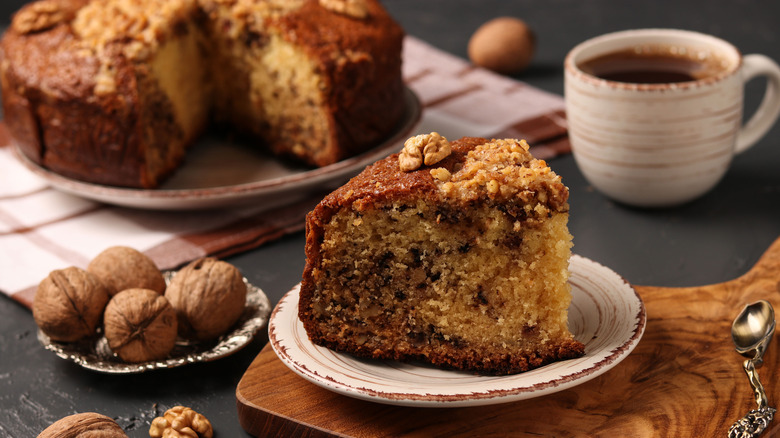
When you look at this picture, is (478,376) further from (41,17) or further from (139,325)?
(41,17)

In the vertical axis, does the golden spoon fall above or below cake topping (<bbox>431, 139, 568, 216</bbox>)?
below

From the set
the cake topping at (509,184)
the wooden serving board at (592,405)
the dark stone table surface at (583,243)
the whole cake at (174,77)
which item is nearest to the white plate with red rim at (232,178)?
the whole cake at (174,77)

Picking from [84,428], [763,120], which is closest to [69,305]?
[84,428]

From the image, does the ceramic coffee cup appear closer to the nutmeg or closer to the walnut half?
the nutmeg

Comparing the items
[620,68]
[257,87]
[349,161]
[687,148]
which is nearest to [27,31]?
[257,87]

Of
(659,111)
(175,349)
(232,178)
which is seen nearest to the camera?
(175,349)

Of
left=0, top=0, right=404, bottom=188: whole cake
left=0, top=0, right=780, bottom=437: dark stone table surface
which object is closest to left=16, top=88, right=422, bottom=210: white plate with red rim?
left=0, top=0, right=404, bottom=188: whole cake

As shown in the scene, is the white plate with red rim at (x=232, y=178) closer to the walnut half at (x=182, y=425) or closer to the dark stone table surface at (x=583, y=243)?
the dark stone table surface at (x=583, y=243)
